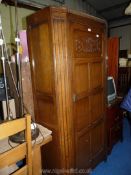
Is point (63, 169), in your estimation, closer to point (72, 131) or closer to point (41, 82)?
point (72, 131)

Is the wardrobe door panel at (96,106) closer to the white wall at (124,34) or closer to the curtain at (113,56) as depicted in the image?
the curtain at (113,56)

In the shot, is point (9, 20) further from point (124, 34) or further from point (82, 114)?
point (124, 34)

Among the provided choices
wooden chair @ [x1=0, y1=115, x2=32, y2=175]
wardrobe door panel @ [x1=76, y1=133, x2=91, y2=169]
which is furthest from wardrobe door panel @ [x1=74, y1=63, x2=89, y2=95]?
wooden chair @ [x1=0, y1=115, x2=32, y2=175]

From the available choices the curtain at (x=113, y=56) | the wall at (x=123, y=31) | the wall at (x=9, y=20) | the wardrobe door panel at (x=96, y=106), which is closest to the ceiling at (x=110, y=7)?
the wall at (x=123, y=31)

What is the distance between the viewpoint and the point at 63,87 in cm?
154

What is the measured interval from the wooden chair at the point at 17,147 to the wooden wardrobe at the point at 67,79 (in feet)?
1.52

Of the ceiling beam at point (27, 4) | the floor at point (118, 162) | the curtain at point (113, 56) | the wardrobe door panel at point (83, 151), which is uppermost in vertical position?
the ceiling beam at point (27, 4)

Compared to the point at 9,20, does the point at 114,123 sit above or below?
below

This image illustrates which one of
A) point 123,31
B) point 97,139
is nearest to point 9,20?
point 97,139

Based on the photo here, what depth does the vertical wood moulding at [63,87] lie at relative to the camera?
1.45m

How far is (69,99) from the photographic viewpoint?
5.21 ft

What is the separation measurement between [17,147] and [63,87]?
671 millimetres

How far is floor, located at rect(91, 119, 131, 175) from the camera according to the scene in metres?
2.10

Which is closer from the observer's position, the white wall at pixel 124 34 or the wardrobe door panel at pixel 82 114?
the wardrobe door panel at pixel 82 114
